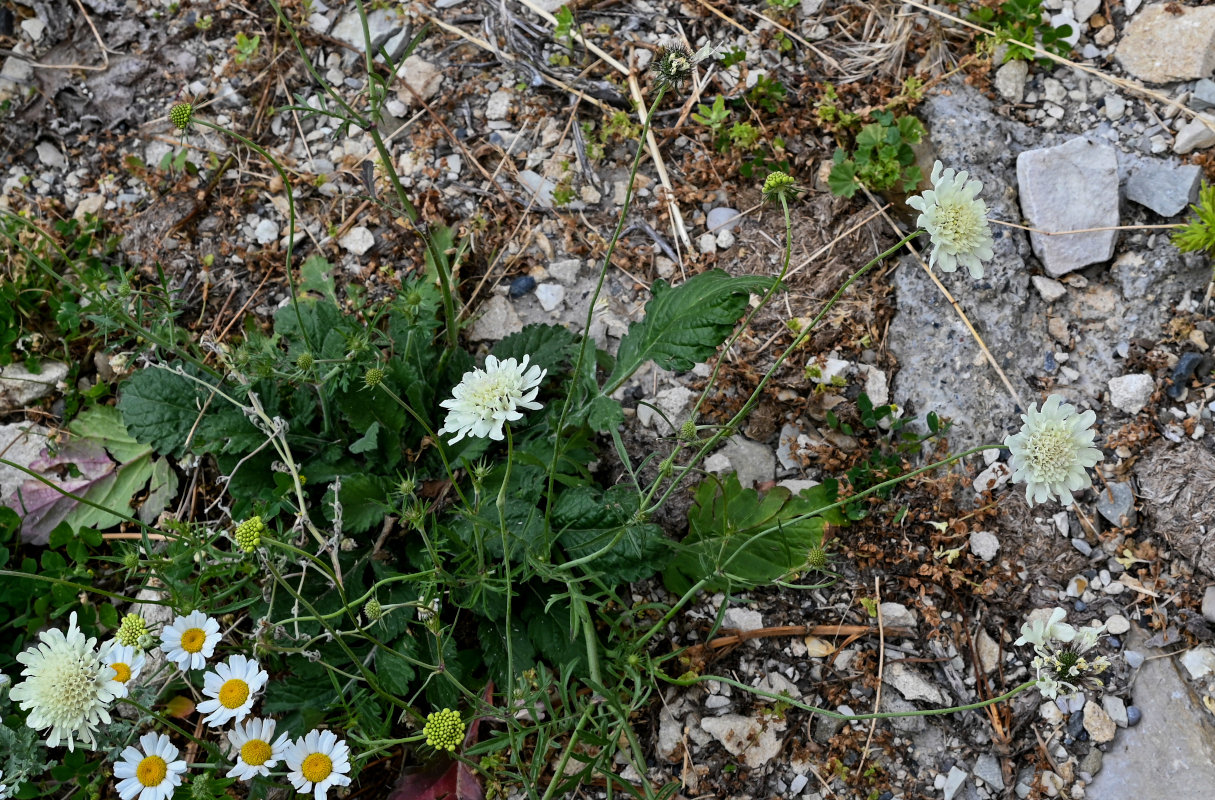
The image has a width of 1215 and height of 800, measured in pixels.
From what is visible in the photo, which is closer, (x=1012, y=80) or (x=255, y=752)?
(x=255, y=752)

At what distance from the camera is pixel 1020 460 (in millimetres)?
2082

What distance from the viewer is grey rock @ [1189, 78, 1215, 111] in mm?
3033

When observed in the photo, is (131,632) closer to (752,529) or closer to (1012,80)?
(752,529)

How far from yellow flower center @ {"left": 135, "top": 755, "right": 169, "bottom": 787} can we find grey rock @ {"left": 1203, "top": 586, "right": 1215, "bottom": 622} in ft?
9.22

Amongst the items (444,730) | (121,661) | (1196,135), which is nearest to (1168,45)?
(1196,135)

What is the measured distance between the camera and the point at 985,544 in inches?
107

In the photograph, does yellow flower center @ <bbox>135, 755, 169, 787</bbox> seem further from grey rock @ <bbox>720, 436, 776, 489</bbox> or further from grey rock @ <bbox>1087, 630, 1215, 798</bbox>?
grey rock @ <bbox>1087, 630, 1215, 798</bbox>

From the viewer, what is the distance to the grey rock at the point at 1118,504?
2.71m

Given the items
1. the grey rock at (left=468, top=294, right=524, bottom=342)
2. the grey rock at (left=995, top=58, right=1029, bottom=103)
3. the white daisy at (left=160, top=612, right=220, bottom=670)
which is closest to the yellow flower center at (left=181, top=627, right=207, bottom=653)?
the white daisy at (left=160, top=612, right=220, bottom=670)

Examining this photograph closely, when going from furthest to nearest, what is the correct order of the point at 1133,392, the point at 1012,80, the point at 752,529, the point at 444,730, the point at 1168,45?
1. the point at 1012,80
2. the point at 1168,45
3. the point at 1133,392
4. the point at 752,529
5. the point at 444,730

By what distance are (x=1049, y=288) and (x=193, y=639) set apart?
109 inches

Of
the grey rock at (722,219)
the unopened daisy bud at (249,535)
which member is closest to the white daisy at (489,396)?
the unopened daisy bud at (249,535)

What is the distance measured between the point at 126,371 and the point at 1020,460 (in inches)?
114

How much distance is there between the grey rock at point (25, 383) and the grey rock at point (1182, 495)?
3683 millimetres
